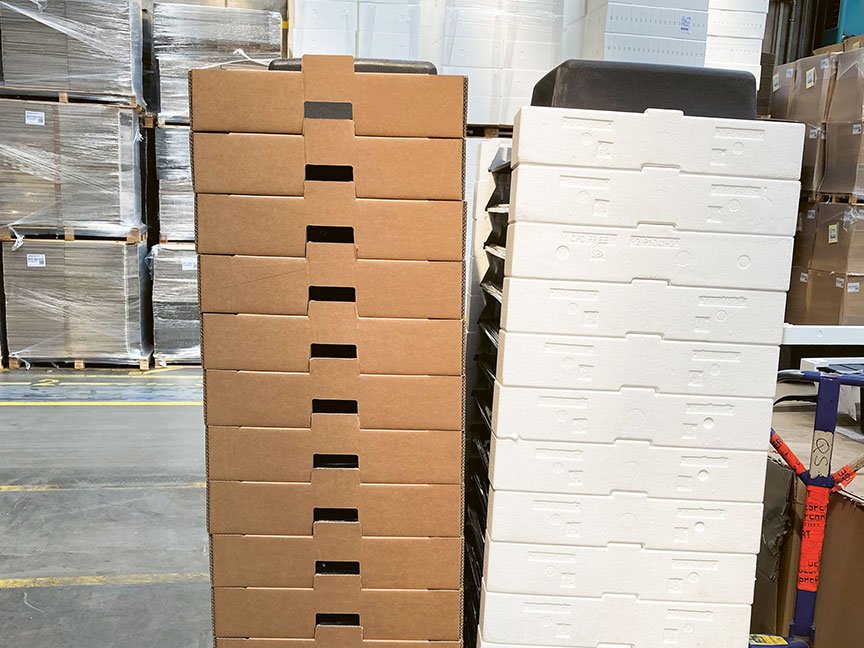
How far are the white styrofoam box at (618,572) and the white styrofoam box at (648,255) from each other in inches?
29.2

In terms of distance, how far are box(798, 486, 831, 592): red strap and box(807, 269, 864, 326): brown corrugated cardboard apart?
2.54m

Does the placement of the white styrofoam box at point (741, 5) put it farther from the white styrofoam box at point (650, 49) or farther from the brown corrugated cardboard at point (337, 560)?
the brown corrugated cardboard at point (337, 560)

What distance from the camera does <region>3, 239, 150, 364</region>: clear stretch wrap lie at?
6.19 metres

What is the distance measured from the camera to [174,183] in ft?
21.4

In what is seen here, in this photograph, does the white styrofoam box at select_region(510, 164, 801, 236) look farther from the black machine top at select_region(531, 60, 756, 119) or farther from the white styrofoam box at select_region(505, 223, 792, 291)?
the black machine top at select_region(531, 60, 756, 119)

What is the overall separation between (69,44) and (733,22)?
16.8 ft

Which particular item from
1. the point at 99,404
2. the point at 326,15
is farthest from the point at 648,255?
the point at 99,404

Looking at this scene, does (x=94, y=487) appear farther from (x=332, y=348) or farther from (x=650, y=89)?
(x=650, y=89)

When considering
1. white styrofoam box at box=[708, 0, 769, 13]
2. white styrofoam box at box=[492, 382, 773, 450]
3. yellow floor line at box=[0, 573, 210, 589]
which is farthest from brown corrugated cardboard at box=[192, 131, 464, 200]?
white styrofoam box at box=[708, 0, 769, 13]

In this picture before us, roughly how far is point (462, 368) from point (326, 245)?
487 millimetres

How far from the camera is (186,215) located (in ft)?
21.5

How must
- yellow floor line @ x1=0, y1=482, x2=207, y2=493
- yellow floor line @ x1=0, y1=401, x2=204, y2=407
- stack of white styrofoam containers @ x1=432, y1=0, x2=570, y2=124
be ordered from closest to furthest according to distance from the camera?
yellow floor line @ x1=0, y1=482, x2=207, y2=493, stack of white styrofoam containers @ x1=432, y1=0, x2=570, y2=124, yellow floor line @ x1=0, y1=401, x2=204, y2=407

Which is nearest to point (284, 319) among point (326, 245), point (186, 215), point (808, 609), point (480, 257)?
point (326, 245)

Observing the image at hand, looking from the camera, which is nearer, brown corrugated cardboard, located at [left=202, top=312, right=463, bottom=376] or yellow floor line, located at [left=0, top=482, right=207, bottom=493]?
brown corrugated cardboard, located at [left=202, top=312, right=463, bottom=376]
